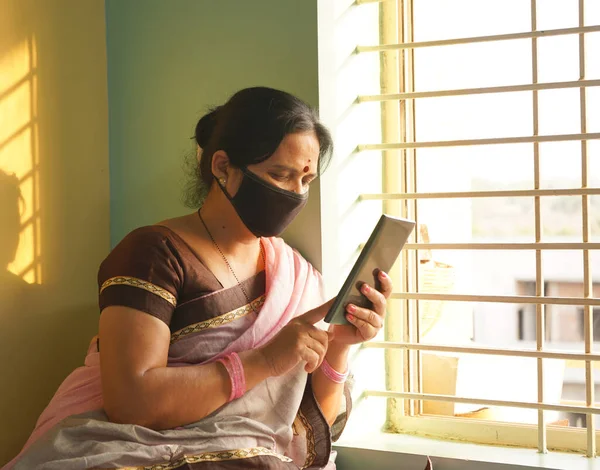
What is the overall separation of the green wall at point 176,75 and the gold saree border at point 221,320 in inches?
10.4

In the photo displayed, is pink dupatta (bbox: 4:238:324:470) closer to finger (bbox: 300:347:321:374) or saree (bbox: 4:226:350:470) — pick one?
saree (bbox: 4:226:350:470)

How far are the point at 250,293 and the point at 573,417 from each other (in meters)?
1.01

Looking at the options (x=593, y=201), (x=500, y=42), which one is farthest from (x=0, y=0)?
(x=593, y=201)

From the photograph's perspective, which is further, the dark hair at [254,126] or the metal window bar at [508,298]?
the metal window bar at [508,298]

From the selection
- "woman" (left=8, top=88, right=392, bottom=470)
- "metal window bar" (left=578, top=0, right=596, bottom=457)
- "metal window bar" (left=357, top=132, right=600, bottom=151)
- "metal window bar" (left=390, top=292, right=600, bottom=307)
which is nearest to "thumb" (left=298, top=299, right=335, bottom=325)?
"woman" (left=8, top=88, right=392, bottom=470)

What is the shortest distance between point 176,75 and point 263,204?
661 millimetres

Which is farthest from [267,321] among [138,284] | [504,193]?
[504,193]

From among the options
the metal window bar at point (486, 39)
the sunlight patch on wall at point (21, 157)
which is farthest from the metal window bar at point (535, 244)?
the sunlight patch on wall at point (21, 157)

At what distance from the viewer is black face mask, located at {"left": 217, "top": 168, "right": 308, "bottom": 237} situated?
1661mm

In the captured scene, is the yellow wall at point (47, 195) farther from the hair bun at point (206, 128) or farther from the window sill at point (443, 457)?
the window sill at point (443, 457)

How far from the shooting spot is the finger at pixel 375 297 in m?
1.62

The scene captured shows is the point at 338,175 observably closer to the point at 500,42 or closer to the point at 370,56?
the point at 370,56

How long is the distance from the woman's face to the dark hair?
0.04ft

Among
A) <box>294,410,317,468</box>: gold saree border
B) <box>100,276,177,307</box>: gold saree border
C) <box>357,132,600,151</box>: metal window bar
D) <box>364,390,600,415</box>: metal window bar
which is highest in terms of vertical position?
<box>357,132,600,151</box>: metal window bar
